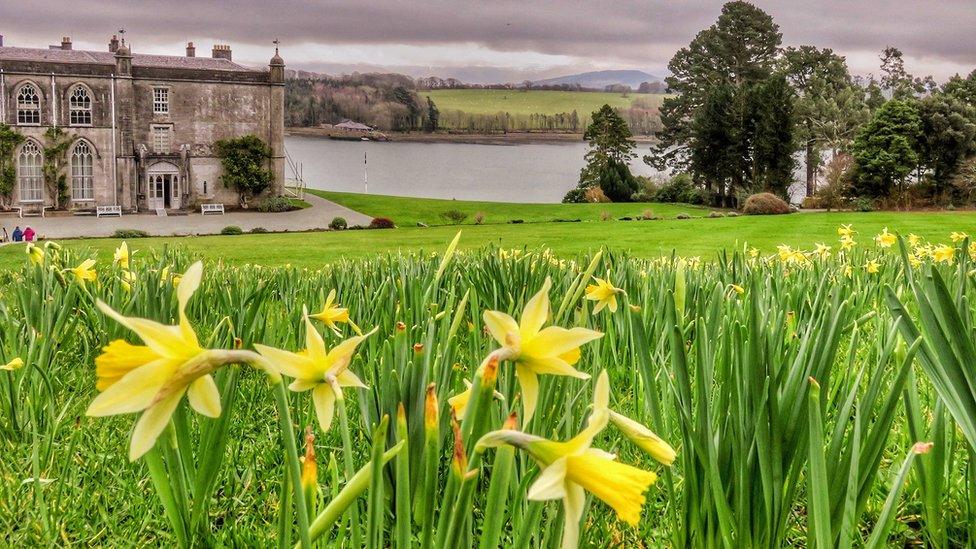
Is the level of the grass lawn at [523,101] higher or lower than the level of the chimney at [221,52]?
higher

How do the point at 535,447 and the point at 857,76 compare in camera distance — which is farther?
the point at 857,76

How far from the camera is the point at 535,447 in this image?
0.45 meters

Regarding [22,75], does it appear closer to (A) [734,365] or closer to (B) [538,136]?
(A) [734,365]

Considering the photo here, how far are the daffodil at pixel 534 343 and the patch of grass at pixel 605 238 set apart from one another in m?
14.4

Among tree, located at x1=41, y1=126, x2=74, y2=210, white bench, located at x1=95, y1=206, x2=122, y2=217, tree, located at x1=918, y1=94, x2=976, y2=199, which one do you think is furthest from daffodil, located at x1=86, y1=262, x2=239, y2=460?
tree, located at x1=41, y1=126, x2=74, y2=210

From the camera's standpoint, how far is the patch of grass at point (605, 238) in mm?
16375

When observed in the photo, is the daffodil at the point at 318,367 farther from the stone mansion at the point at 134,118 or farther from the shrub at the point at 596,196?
the shrub at the point at 596,196

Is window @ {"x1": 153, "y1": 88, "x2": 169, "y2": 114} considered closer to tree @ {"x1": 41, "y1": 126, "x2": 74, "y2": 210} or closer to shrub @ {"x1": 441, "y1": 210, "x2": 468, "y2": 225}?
tree @ {"x1": 41, "y1": 126, "x2": 74, "y2": 210}

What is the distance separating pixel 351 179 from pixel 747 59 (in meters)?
30.6

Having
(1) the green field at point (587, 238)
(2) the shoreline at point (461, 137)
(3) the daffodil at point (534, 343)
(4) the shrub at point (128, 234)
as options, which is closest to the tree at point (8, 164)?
(4) the shrub at point (128, 234)

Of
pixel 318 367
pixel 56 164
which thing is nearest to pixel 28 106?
pixel 56 164

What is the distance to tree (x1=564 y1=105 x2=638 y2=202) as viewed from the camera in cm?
3797

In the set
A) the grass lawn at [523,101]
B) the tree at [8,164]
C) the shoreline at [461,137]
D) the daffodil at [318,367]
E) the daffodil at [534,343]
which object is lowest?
the daffodil at [318,367]

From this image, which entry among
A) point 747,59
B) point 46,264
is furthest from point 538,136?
point 46,264
